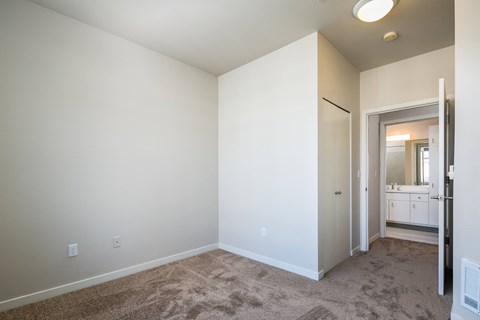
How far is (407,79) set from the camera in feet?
11.0

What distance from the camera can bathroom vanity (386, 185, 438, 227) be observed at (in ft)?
16.6

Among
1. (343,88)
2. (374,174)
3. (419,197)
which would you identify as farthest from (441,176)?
(419,197)

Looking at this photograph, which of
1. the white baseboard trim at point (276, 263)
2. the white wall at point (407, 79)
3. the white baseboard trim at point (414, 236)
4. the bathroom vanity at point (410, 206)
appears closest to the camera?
the white baseboard trim at point (276, 263)

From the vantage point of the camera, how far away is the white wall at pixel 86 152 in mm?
2141

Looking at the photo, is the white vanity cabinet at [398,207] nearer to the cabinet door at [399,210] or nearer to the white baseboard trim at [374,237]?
the cabinet door at [399,210]

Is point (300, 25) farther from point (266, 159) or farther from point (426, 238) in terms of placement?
point (426, 238)

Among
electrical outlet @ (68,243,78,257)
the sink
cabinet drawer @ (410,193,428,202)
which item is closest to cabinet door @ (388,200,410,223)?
cabinet drawer @ (410,193,428,202)

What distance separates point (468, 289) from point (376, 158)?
10.0 feet

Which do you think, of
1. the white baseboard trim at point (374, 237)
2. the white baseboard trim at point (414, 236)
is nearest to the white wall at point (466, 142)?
the white baseboard trim at point (374, 237)

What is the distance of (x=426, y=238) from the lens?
171 inches

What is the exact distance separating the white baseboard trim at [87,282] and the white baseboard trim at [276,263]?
0.50 m

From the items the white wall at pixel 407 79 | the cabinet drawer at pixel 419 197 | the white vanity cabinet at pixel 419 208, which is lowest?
the white vanity cabinet at pixel 419 208

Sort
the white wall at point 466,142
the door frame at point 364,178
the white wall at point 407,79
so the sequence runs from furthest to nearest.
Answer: the door frame at point 364,178 → the white wall at point 407,79 → the white wall at point 466,142

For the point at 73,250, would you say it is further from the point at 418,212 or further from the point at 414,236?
the point at 418,212
